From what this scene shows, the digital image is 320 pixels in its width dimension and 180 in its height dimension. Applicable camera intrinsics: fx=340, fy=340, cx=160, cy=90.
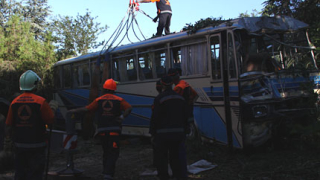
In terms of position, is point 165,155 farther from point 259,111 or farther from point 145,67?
point 145,67

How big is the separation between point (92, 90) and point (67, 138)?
20.3 feet

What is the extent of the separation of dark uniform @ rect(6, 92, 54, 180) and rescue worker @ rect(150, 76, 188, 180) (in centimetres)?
151

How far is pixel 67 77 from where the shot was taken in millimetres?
14484

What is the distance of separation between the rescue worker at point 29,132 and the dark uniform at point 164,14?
299 inches

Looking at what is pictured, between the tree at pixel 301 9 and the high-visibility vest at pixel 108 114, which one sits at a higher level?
the tree at pixel 301 9

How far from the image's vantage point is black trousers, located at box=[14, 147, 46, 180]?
4.31m

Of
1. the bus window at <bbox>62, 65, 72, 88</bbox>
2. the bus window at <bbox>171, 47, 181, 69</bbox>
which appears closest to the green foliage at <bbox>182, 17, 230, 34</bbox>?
the bus window at <bbox>171, 47, 181, 69</bbox>

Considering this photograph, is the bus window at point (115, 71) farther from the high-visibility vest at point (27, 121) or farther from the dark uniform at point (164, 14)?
the high-visibility vest at point (27, 121)

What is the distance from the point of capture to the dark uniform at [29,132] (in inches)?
171

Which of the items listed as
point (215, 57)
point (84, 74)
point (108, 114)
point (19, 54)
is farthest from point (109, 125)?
point (19, 54)

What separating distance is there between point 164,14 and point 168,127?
24.6 ft

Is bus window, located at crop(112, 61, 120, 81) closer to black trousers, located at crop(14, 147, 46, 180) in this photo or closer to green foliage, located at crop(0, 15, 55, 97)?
black trousers, located at crop(14, 147, 46, 180)

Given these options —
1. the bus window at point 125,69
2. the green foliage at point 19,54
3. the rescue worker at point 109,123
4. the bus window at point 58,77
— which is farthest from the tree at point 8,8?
the rescue worker at point 109,123

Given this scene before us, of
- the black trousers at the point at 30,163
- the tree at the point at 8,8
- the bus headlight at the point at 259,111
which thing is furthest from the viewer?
the tree at the point at 8,8
